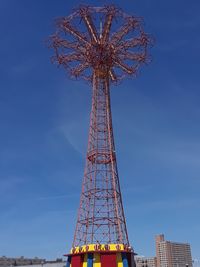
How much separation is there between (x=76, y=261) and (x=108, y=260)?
13.9 feet

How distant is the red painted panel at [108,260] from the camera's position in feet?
145

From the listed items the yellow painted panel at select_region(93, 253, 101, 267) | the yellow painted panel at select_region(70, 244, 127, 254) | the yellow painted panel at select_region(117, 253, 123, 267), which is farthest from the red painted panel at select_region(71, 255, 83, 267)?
the yellow painted panel at select_region(117, 253, 123, 267)

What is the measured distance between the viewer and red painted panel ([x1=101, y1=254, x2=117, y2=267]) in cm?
4406

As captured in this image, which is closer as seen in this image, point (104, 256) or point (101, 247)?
point (104, 256)

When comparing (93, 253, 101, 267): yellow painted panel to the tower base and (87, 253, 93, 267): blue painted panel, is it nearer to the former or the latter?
the tower base

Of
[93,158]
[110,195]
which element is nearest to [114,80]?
[93,158]

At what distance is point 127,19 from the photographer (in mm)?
54375

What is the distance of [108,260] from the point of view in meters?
44.2

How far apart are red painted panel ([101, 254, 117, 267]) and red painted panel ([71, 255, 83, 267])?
293 cm

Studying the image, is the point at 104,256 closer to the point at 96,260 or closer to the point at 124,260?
the point at 96,260

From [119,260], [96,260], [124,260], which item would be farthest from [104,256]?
[124,260]

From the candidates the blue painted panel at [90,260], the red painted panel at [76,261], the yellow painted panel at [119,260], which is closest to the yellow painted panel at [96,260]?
the blue painted panel at [90,260]

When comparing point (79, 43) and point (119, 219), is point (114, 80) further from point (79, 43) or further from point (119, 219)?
point (119, 219)

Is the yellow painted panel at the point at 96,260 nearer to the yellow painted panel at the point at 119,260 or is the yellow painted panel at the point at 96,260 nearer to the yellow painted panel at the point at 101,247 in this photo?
A: the yellow painted panel at the point at 101,247
